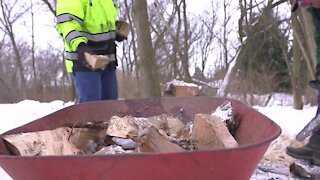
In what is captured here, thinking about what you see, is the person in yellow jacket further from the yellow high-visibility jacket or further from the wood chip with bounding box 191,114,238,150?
the wood chip with bounding box 191,114,238,150

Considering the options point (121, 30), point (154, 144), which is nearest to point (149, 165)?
point (154, 144)

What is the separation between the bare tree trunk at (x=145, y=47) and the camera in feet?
21.3

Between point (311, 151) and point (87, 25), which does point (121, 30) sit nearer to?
point (87, 25)

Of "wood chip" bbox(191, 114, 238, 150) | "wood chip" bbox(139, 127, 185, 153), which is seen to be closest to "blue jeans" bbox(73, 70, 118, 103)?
"wood chip" bbox(191, 114, 238, 150)

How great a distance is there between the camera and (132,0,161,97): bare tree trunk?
6.48m

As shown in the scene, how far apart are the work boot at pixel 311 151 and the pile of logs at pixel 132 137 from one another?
0.96 m

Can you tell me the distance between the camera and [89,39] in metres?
3.30

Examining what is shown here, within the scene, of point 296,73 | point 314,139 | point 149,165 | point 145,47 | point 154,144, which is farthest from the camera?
point 296,73

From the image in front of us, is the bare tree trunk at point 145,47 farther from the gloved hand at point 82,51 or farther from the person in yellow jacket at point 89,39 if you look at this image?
the gloved hand at point 82,51

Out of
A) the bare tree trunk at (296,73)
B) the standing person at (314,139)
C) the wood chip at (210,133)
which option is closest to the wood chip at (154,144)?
the wood chip at (210,133)

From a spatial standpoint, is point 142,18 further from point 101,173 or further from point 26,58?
point 26,58

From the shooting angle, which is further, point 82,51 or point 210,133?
point 82,51

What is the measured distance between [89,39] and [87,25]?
4.1 inches

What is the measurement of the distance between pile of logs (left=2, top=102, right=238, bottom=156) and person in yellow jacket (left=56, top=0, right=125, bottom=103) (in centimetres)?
102
